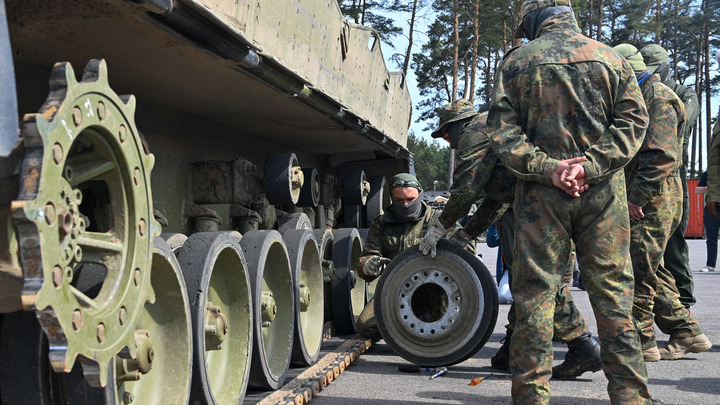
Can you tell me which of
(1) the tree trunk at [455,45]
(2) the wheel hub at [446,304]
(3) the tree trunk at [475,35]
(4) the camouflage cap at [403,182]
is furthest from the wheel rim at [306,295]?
(3) the tree trunk at [475,35]

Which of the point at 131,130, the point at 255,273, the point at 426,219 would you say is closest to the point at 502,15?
the point at 426,219

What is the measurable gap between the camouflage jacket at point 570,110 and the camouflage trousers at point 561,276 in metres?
0.12

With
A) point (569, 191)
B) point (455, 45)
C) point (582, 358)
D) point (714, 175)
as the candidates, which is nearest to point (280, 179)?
point (582, 358)

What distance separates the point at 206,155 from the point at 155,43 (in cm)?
233

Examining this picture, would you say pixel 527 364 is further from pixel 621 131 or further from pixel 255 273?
pixel 255 273

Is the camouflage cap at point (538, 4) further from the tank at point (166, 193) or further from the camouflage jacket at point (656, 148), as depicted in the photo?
the tank at point (166, 193)

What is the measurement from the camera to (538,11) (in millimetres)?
3953

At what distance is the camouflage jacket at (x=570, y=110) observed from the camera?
11.6 ft

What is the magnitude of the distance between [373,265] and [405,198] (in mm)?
582

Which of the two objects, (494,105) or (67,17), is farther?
(494,105)

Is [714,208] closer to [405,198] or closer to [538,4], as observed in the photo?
[405,198]

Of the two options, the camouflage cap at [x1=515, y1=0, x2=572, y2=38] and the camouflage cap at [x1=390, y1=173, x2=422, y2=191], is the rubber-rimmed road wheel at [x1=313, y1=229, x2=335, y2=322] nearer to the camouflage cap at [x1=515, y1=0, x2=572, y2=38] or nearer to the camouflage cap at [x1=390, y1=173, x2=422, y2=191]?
the camouflage cap at [x1=390, y1=173, x2=422, y2=191]

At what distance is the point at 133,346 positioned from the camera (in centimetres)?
268

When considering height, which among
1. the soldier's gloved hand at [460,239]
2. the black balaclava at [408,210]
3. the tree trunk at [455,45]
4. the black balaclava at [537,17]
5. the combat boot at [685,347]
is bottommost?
the combat boot at [685,347]
